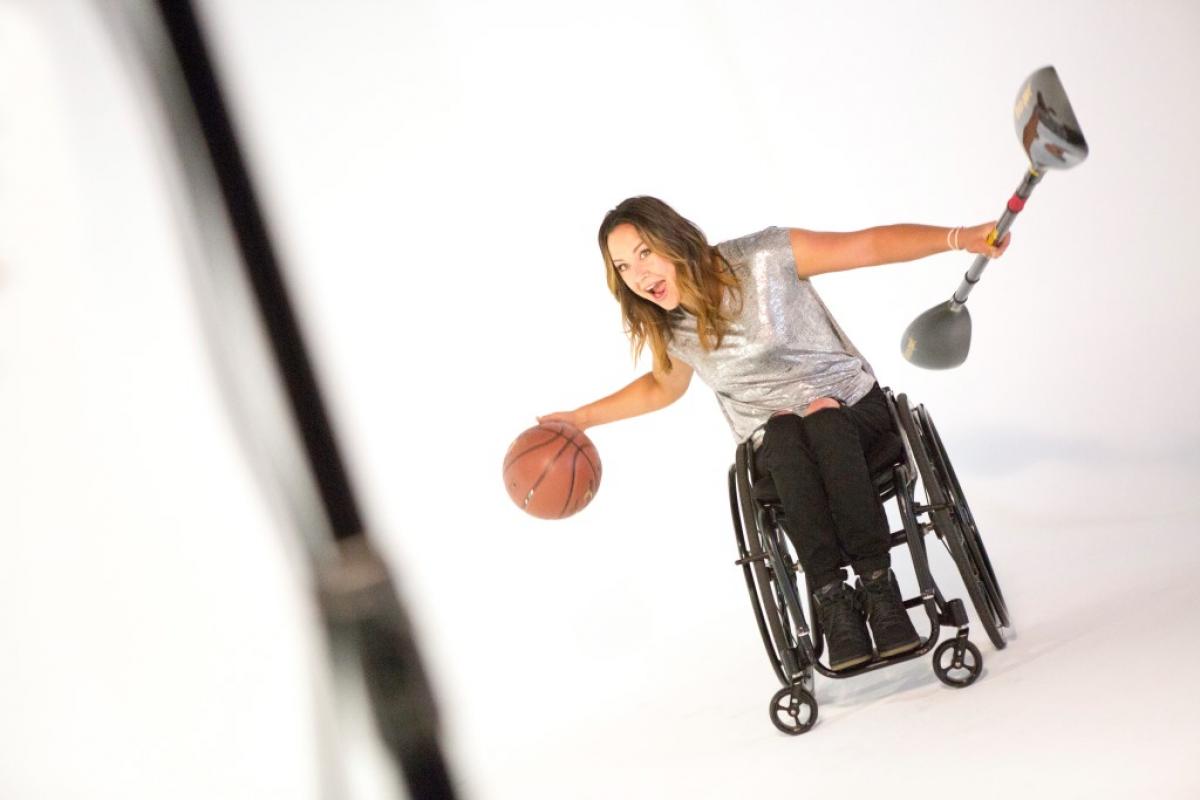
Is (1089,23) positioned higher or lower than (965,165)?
higher

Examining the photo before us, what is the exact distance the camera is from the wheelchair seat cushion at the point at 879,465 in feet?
6.85

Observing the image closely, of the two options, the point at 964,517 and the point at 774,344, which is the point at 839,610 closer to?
the point at 964,517

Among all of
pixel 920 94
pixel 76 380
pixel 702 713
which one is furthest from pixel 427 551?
pixel 920 94

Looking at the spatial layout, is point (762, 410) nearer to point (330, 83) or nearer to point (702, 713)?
point (702, 713)

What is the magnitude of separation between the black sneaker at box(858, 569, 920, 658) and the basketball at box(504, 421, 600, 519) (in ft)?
1.82

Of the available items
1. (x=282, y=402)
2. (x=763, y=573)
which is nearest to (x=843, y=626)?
(x=763, y=573)

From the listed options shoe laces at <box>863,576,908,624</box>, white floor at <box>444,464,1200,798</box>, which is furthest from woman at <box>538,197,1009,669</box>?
white floor at <box>444,464,1200,798</box>

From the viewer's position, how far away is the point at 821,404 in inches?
86.1

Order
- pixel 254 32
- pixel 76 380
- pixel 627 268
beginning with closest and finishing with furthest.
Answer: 1. pixel 627 268
2. pixel 76 380
3. pixel 254 32

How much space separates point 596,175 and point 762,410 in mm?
1867

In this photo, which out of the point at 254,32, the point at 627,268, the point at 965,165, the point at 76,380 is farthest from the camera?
the point at 254,32

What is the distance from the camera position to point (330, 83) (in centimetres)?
404

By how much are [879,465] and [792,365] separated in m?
0.28

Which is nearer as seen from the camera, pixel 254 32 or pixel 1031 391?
pixel 1031 391
